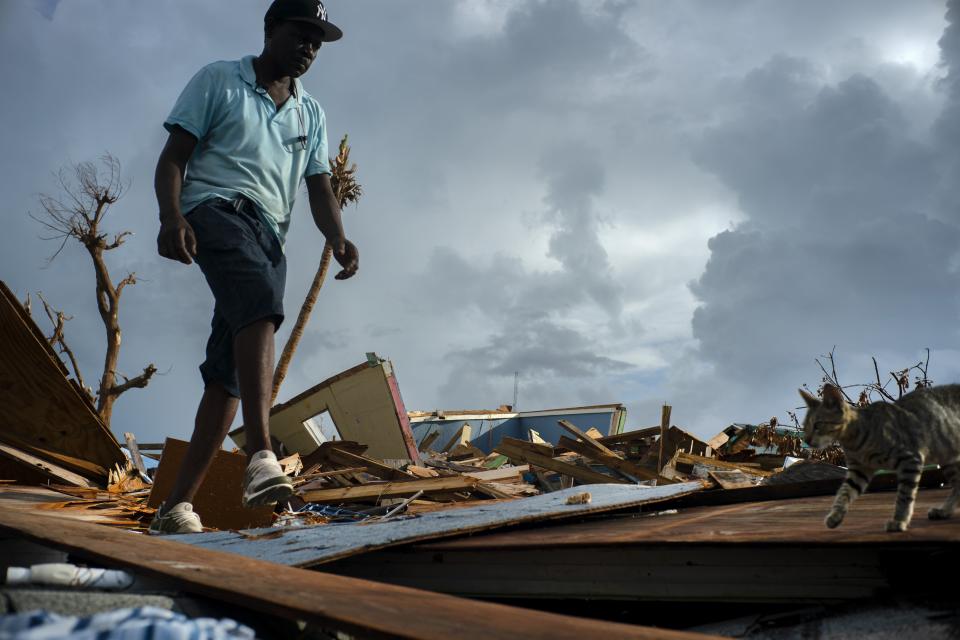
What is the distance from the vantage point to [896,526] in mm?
2752

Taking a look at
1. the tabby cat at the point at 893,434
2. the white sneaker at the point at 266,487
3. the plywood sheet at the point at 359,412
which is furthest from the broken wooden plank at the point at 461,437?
the tabby cat at the point at 893,434

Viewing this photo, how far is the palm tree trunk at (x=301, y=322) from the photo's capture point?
21.3 meters

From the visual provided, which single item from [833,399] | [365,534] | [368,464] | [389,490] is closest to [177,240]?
[365,534]

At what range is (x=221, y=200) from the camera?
4527mm

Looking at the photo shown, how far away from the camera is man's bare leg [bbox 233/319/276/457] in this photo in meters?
4.19

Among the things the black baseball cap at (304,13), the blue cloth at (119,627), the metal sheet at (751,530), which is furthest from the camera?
the black baseball cap at (304,13)

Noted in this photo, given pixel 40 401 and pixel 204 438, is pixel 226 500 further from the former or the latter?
pixel 40 401

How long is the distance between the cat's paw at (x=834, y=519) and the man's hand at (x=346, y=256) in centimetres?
360

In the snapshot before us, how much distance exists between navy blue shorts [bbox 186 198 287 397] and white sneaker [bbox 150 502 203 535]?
2.53ft

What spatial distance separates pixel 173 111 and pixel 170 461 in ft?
9.61

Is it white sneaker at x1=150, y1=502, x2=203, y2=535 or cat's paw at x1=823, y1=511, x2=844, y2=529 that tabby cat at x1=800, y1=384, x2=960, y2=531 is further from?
white sneaker at x1=150, y1=502, x2=203, y2=535

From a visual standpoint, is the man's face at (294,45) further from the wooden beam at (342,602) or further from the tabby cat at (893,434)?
the tabby cat at (893,434)

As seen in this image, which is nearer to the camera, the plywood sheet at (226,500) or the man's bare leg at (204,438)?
the man's bare leg at (204,438)

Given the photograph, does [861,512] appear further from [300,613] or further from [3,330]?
[3,330]
